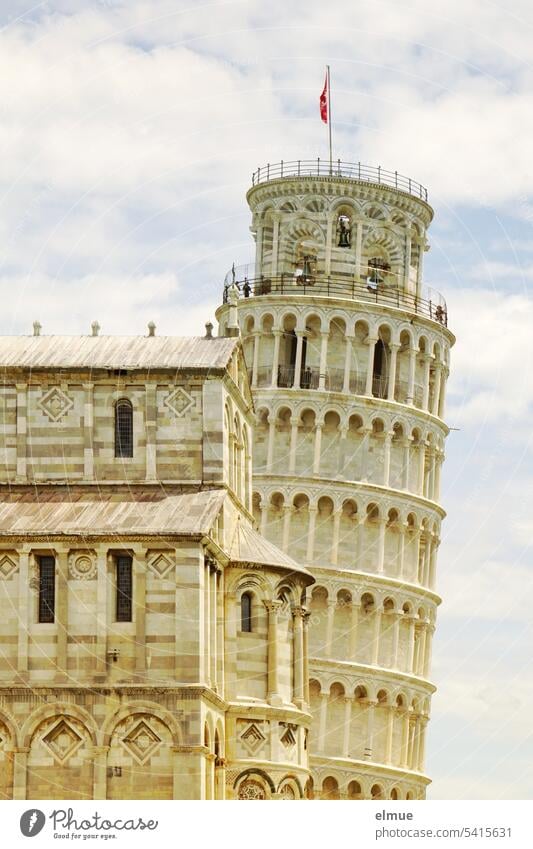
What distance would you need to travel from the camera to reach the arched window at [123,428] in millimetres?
94250

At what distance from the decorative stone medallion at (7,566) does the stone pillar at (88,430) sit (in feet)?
21.3

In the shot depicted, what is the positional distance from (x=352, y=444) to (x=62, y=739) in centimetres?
5373

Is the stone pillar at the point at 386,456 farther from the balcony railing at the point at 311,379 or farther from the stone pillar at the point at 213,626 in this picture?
the stone pillar at the point at 213,626

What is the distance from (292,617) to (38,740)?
565 inches

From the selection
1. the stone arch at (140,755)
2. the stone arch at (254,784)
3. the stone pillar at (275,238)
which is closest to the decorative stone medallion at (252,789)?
the stone arch at (254,784)

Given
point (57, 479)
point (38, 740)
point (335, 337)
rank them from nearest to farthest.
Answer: point (38, 740), point (57, 479), point (335, 337)

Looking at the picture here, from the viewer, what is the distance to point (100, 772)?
85188 mm

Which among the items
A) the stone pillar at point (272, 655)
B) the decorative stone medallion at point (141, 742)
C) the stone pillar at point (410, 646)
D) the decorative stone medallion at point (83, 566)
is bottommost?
the decorative stone medallion at point (141, 742)

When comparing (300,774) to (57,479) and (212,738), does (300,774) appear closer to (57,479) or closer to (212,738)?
(212,738)

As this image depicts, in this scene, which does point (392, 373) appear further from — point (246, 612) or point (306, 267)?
point (246, 612)

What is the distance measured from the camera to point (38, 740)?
86188mm
